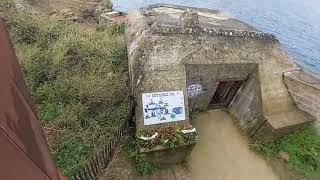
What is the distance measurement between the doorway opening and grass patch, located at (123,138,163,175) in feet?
10.0

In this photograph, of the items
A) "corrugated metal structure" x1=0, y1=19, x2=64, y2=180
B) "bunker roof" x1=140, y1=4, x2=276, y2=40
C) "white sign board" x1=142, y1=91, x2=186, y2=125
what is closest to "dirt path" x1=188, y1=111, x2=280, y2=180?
"white sign board" x1=142, y1=91, x2=186, y2=125

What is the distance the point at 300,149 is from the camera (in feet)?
29.1

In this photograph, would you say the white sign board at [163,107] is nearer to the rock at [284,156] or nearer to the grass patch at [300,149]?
the grass patch at [300,149]

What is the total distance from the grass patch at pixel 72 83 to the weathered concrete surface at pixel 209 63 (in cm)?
77

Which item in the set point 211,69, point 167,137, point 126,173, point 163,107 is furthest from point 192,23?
point 126,173

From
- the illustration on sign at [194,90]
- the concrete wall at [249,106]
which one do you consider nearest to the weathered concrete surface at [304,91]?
the concrete wall at [249,106]

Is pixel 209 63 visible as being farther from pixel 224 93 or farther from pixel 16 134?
pixel 16 134

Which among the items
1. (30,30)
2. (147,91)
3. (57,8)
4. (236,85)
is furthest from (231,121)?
(57,8)

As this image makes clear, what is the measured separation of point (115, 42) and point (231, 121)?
4278 millimetres

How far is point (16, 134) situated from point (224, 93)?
25.3 feet

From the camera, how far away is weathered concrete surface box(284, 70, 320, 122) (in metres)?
8.44

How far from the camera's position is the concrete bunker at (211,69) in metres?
7.12

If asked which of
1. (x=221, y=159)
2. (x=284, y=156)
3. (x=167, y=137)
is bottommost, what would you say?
(x=284, y=156)

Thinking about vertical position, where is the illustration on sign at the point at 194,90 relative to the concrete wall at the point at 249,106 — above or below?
above
